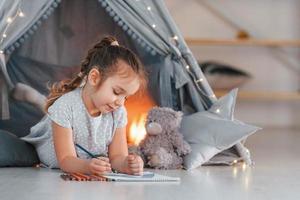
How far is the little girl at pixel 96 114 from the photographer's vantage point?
2.04 m

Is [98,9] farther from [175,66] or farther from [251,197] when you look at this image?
[251,197]

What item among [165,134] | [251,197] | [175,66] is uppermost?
[175,66]

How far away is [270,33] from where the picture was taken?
189 inches

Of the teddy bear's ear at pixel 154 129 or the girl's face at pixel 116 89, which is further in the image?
the teddy bear's ear at pixel 154 129

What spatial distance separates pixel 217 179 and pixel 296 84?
283 centimetres

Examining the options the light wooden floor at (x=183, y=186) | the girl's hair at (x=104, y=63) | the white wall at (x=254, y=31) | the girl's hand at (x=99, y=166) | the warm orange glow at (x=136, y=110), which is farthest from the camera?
the white wall at (x=254, y=31)

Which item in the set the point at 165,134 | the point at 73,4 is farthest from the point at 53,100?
the point at 73,4

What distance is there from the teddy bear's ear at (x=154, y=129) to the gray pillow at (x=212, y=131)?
14 cm

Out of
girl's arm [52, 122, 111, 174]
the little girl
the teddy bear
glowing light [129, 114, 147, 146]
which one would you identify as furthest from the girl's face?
glowing light [129, 114, 147, 146]

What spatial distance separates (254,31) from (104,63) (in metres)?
2.88

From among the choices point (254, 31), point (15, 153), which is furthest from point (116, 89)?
point (254, 31)

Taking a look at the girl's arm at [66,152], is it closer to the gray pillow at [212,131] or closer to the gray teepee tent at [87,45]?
the gray pillow at [212,131]

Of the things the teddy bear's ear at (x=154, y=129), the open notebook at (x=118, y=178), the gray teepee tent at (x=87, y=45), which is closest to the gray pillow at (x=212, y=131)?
the gray teepee tent at (x=87, y=45)

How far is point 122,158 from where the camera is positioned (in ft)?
6.96
